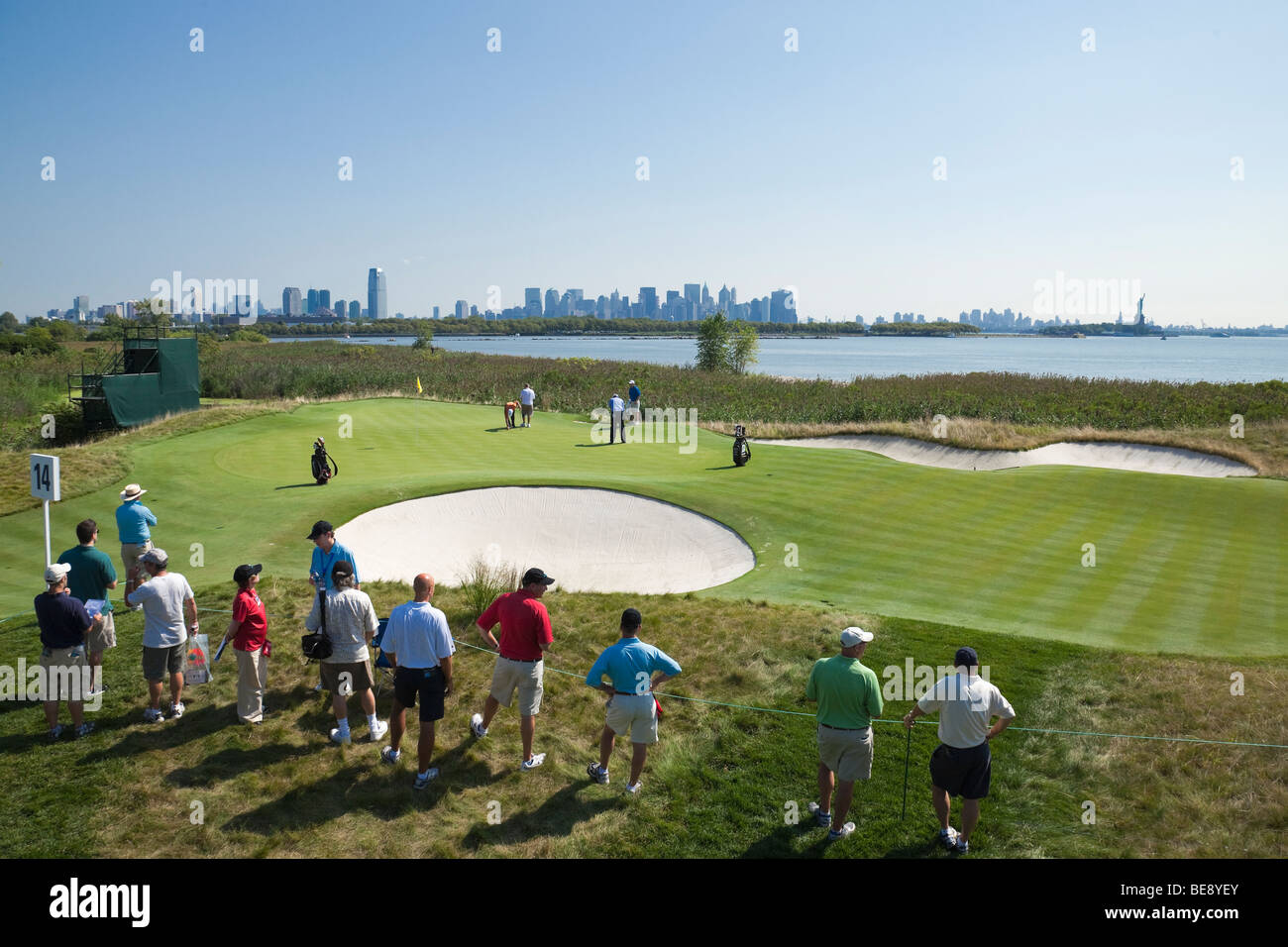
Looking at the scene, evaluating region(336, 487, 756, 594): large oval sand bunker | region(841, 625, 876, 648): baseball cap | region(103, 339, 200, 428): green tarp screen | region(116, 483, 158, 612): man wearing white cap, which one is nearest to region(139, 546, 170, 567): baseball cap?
region(116, 483, 158, 612): man wearing white cap

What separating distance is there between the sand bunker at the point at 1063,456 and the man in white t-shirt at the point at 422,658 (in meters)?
24.3

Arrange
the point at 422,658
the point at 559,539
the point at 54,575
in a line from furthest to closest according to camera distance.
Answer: the point at 559,539
the point at 54,575
the point at 422,658

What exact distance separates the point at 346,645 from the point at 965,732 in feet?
20.9

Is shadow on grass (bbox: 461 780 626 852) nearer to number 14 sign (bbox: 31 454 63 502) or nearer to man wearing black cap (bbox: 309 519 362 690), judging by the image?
man wearing black cap (bbox: 309 519 362 690)

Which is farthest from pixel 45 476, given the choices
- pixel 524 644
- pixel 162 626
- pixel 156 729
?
pixel 524 644

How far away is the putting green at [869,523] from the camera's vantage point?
46.4 feet

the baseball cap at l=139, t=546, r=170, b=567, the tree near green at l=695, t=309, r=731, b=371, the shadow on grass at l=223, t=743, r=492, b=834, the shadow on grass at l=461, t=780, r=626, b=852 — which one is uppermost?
the tree near green at l=695, t=309, r=731, b=371

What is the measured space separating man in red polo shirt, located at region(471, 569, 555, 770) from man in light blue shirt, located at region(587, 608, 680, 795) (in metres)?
0.77

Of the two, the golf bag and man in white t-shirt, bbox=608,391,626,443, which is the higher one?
man in white t-shirt, bbox=608,391,626,443

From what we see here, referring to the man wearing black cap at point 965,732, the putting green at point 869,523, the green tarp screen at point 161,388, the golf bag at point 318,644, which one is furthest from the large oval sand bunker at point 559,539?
the green tarp screen at point 161,388

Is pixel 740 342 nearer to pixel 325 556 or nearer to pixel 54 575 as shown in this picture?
pixel 325 556

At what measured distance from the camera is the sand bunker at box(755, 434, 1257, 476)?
31.7 m

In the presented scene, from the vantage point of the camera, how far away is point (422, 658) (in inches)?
317

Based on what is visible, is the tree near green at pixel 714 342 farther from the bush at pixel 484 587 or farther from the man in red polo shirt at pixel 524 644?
the man in red polo shirt at pixel 524 644
